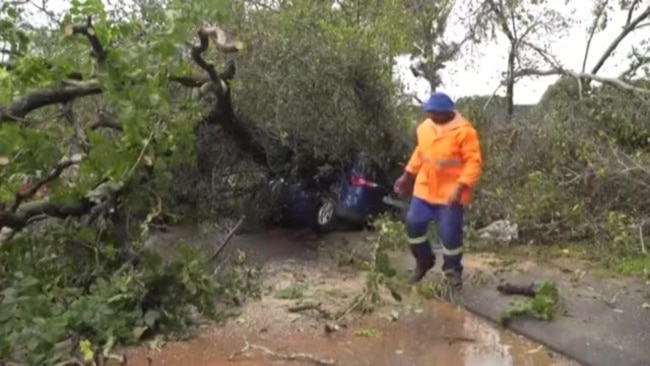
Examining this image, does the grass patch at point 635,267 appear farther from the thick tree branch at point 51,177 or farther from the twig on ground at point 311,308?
the thick tree branch at point 51,177

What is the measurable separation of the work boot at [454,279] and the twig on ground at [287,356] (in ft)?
6.44

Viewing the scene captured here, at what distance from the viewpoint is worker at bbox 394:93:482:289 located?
7.03 metres

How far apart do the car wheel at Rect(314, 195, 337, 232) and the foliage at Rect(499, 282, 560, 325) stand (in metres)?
4.29

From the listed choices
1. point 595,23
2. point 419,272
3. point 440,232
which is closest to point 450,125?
point 440,232

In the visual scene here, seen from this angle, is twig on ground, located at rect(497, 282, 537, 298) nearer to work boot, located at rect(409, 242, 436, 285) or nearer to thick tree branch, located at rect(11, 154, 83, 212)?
work boot, located at rect(409, 242, 436, 285)

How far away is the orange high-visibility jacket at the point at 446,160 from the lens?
701cm

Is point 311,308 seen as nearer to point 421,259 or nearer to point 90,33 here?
point 421,259

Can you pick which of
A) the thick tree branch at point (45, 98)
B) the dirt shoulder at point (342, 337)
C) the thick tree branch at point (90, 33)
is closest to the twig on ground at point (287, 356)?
the dirt shoulder at point (342, 337)

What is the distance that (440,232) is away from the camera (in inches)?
286

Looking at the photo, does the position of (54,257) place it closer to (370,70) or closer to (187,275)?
(187,275)

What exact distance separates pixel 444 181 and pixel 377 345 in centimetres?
194

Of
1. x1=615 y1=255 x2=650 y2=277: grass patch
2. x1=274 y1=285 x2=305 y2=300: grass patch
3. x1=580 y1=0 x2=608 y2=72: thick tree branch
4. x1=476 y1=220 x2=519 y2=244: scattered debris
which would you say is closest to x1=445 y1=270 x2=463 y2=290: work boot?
x1=274 y1=285 x2=305 y2=300: grass patch

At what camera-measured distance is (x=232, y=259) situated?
7.48 meters

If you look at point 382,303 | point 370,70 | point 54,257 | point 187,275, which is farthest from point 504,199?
point 54,257
